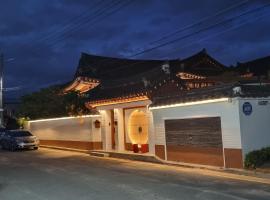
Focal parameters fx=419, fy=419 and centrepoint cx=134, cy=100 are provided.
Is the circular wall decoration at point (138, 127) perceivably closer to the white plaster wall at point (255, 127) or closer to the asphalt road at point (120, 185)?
the asphalt road at point (120, 185)

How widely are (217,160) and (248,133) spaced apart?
183 cm

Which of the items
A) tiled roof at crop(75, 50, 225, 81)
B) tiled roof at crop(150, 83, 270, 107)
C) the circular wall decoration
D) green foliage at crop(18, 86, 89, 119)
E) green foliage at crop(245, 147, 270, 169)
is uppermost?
tiled roof at crop(75, 50, 225, 81)

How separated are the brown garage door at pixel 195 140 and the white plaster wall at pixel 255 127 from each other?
1308 millimetres

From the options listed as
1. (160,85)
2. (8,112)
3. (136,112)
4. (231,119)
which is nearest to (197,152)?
(231,119)

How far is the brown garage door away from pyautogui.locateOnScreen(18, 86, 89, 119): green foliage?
12935 mm

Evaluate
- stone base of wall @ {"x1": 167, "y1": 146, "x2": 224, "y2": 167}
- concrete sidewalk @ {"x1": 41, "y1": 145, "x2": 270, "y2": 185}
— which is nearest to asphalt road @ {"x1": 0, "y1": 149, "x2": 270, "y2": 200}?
concrete sidewalk @ {"x1": 41, "y1": 145, "x2": 270, "y2": 185}

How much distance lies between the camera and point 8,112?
64.1 metres

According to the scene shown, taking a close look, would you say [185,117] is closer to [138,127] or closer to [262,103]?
[262,103]

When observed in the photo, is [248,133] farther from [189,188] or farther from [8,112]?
[8,112]

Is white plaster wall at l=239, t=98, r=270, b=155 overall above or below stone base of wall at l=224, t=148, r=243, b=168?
above

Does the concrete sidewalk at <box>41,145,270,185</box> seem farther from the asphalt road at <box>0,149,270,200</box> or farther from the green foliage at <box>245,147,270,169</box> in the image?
the asphalt road at <box>0,149,270,200</box>

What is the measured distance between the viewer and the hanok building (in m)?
16.7

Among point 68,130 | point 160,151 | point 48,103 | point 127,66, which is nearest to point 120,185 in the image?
point 160,151

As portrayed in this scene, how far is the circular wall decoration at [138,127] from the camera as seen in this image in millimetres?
25728
